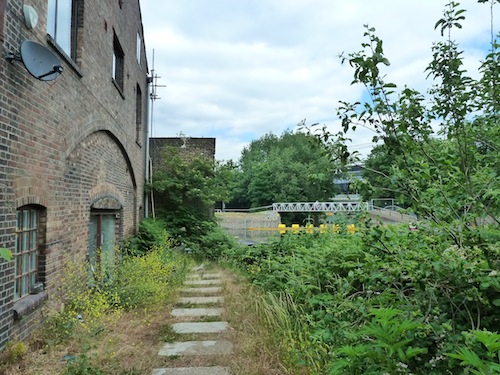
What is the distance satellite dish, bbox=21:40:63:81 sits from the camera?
3.76 m

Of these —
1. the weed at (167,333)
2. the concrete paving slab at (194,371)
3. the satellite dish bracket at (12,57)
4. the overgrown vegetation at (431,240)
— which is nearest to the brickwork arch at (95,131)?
the satellite dish bracket at (12,57)

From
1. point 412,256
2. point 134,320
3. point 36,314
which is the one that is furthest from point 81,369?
point 412,256

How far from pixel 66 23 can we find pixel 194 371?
17.8ft

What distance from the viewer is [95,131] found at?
6.66 metres

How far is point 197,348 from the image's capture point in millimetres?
4363

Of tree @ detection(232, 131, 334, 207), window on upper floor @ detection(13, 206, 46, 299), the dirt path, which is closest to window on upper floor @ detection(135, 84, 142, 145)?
the dirt path

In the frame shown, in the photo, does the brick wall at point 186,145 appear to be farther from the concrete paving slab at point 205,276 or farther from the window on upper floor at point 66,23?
the window on upper floor at point 66,23

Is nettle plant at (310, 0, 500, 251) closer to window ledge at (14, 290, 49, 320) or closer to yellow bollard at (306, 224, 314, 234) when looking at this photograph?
window ledge at (14, 290, 49, 320)

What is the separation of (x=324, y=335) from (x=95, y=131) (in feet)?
18.6

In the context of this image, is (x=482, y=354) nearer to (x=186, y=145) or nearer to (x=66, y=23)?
(x=66, y=23)

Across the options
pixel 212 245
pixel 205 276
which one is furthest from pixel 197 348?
pixel 212 245

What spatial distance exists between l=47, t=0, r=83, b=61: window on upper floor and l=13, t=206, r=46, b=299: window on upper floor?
2399 mm

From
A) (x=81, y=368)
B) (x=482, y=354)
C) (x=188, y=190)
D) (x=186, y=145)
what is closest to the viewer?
(x=482, y=354)

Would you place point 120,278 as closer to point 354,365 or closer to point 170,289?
point 170,289
